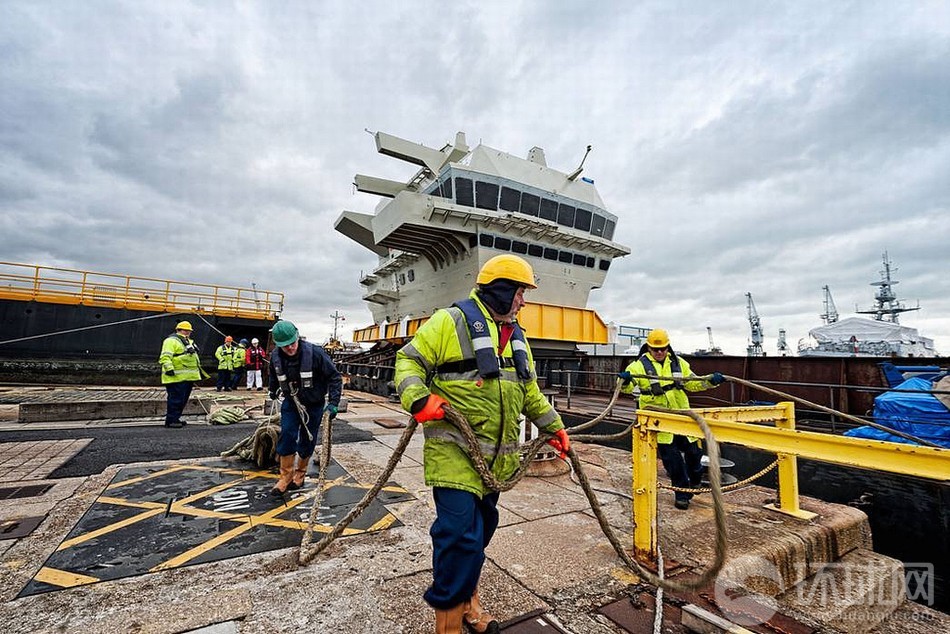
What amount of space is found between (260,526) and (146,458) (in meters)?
3.11

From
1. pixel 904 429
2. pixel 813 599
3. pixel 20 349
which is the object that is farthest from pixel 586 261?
pixel 20 349

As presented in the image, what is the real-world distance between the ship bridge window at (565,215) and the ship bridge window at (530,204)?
1.00m

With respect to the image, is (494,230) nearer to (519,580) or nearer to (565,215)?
(565,215)

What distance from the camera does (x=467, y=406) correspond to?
2150 mm

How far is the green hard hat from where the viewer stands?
4.32m

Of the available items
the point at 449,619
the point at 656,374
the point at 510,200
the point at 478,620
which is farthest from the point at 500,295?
the point at 510,200

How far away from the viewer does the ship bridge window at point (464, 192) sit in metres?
14.4

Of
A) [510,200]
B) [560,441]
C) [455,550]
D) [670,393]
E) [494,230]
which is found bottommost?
[455,550]

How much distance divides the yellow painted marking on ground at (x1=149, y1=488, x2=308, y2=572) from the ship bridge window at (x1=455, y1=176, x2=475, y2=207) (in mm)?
11857

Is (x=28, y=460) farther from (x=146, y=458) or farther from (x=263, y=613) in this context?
(x=263, y=613)

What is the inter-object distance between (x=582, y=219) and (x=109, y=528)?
16129 millimetres

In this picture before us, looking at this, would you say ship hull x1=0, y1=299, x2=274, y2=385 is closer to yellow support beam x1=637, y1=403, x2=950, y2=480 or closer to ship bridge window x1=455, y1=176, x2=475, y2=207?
ship bridge window x1=455, y1=176, x2=475, y2=207

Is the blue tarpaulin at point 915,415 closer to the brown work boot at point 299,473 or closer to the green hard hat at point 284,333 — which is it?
the brown work boot at point 299,473

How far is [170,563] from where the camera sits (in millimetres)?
2752
